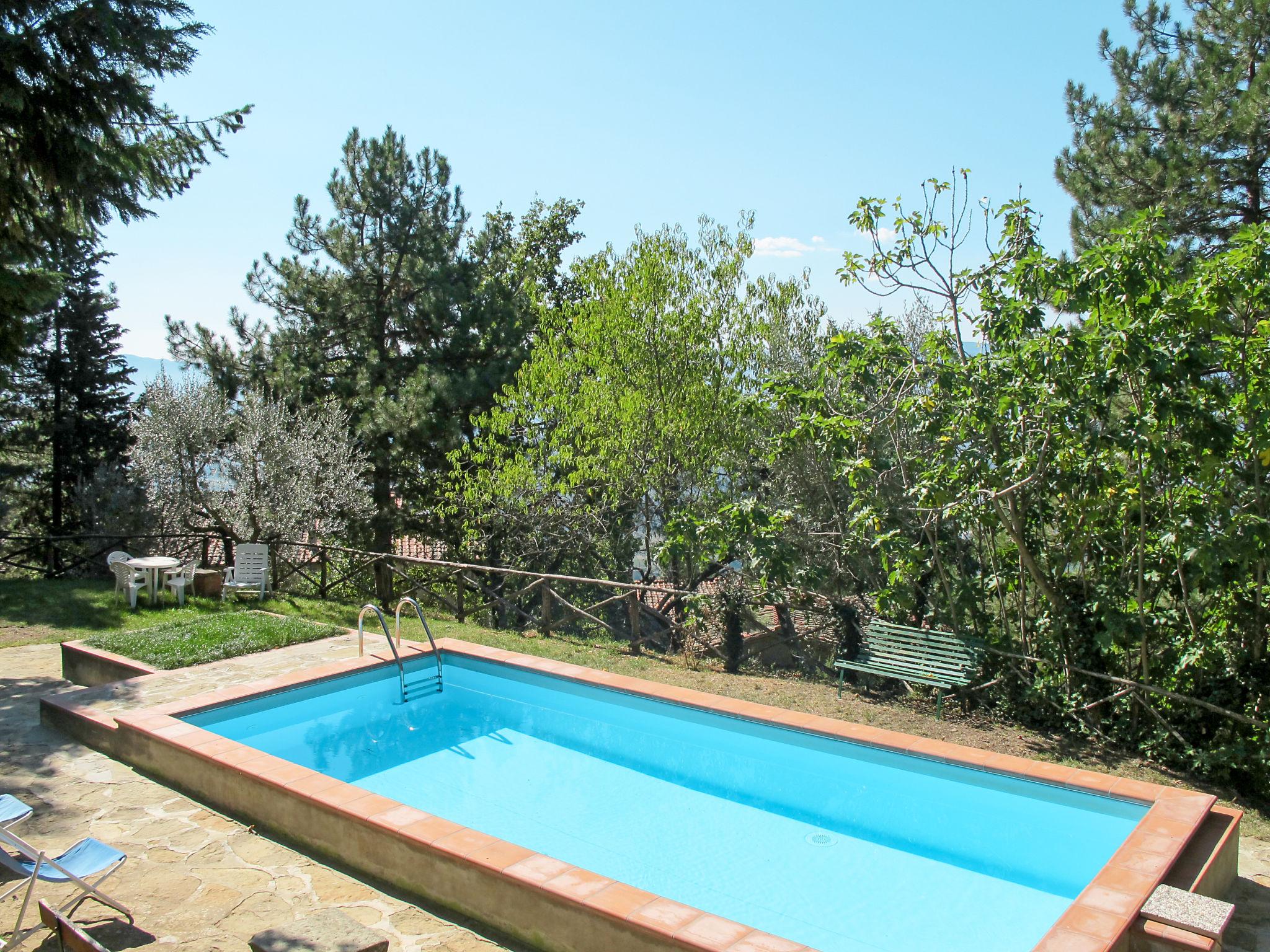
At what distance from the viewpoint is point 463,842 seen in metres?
4.75

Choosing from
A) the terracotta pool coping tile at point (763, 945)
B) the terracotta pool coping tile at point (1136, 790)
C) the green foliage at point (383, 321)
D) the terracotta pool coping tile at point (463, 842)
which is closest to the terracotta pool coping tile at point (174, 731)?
the terracotta pool coping tile at point (463, 842)

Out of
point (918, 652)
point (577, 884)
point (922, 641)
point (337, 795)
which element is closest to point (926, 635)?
point (922, 641)

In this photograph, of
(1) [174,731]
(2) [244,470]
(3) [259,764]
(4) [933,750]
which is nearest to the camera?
(3) [259,764]

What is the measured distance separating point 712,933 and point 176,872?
3.00 metres

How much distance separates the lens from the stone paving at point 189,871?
436 cm

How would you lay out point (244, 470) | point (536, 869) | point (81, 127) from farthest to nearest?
point (244, 470) < point (81, 127) < point (536, 869)

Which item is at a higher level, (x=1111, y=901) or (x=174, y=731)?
(x=174, y=731)

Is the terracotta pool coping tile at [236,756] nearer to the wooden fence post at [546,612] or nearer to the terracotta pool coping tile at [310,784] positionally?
the terracotta pool coping tile at [310,784]

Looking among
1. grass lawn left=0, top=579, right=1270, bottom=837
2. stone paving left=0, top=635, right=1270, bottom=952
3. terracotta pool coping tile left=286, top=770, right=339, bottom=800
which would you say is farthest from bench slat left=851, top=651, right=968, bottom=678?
terracotta pool coping tile left=286, top=770, right=339, bottom=800

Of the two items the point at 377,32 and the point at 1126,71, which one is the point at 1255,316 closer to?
the point at 1126,71

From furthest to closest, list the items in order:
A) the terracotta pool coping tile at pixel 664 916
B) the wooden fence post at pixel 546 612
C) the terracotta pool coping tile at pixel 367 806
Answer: the wooden fence post at pixel 546 612
the terracotta pool coping tile at pixel 367 806
the terracotta pool coping tile at pixel 664 916

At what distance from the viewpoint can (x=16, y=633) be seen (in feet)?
35.4

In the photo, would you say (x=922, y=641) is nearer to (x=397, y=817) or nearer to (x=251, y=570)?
(x=397, y=817)

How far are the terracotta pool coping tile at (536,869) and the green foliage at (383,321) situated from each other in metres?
13.9
